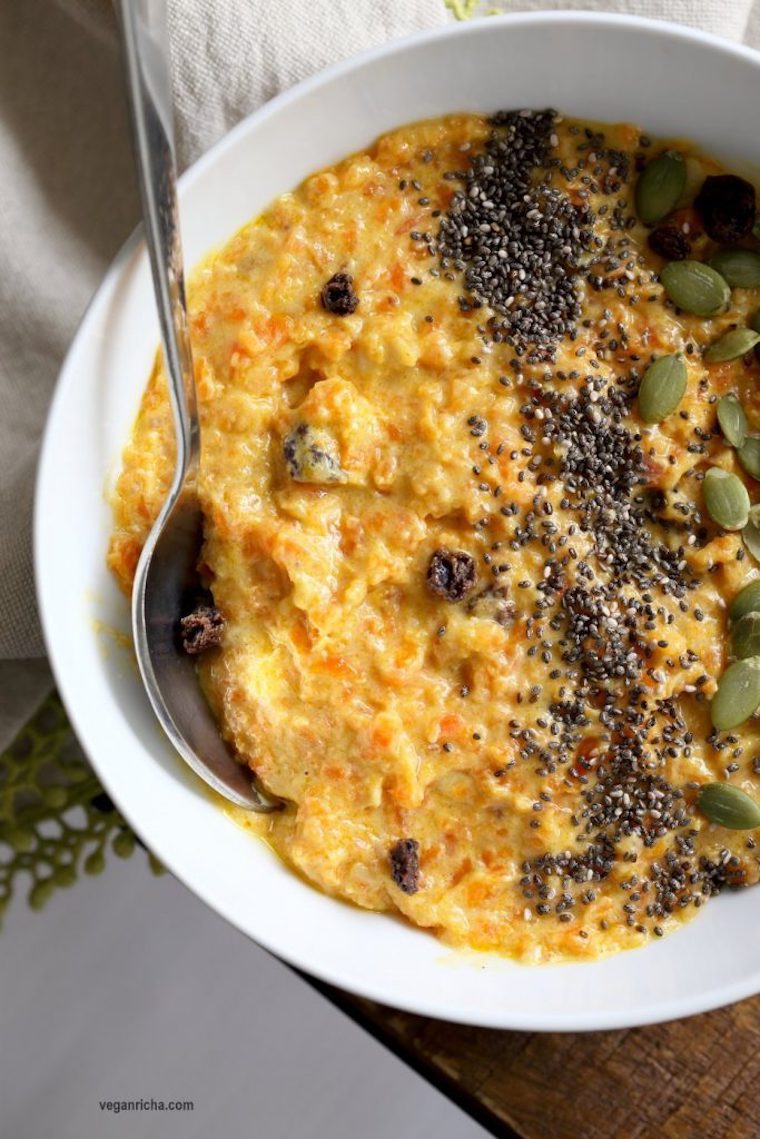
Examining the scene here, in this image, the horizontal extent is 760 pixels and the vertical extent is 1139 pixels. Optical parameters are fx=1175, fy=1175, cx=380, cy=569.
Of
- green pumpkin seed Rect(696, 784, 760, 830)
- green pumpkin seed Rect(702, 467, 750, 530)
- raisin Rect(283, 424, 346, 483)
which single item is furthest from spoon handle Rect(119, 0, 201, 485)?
green pumpkin seed Rect(696, 784, 760, 830)

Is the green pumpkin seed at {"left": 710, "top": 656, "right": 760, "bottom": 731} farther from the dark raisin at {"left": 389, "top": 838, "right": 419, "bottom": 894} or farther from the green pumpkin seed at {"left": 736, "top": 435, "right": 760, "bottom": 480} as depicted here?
the dark raisin at {"left": 389, "top": 838, "right": 419, "bottom": 894}

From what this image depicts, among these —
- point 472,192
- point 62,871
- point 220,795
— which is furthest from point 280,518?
point 62,871

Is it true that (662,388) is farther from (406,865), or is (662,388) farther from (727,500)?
(406,865)

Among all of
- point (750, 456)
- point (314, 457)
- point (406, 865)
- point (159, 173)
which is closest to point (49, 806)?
point (406, 865)

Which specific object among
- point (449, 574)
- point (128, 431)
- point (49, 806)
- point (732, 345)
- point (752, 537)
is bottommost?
point (49, 806)

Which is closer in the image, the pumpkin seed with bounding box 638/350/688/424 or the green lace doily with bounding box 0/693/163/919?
the pumpkin seed with bounding box 638/350/688/424
